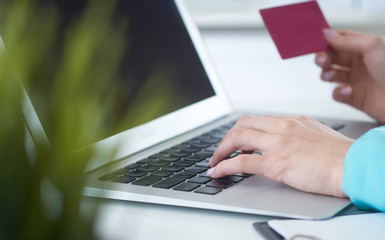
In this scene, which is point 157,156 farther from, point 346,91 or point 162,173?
point 346,91

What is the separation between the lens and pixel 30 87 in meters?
0.25

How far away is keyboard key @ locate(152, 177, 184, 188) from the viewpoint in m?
0.63

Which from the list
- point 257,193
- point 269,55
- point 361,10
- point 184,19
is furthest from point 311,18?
point 361,10

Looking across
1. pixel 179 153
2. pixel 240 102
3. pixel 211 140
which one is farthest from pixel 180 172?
pixel 240 102

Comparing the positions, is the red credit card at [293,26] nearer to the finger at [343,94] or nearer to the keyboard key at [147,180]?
the finger at [343,94]

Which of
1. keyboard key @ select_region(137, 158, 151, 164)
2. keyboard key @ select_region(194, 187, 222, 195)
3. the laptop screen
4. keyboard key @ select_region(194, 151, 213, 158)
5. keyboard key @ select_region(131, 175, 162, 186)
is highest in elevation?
the laptop screen

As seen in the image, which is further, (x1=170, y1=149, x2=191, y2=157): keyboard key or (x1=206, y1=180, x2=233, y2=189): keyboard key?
(x1=170, y1=149, x2=191, y2=157): keyboard key

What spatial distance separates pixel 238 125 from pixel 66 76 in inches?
20.0

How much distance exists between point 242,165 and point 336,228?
6.6 inches

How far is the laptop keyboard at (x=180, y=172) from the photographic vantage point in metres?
0.63

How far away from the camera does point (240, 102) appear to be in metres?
1.42

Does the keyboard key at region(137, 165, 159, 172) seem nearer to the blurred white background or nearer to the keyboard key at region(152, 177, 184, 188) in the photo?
the keyboard key at region(152, 177, 184, 188)

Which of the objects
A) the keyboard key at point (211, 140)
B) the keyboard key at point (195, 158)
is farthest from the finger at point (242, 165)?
the keyboard key at point (211, 140)

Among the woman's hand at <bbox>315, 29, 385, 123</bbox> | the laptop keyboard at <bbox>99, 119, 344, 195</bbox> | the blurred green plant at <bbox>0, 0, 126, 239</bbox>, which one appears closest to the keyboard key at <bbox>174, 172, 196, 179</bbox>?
the laptop keyboard at <bbox>99, 119, 344, 195</bbox>
